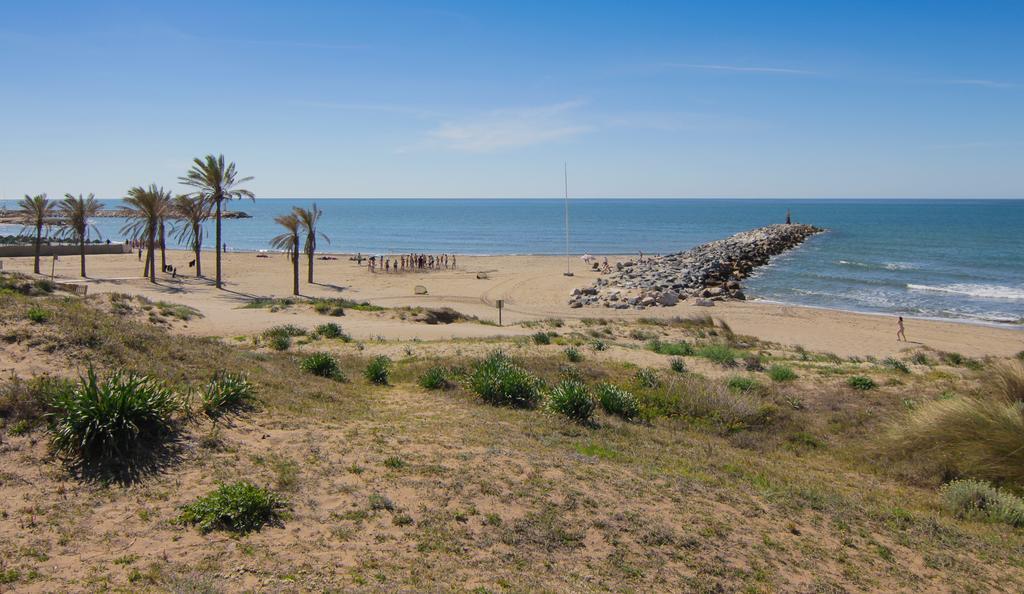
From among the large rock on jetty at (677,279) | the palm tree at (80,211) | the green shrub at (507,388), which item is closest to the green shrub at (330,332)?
the green shrub at (507,388)

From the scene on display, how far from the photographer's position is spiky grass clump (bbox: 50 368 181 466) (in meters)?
8.00

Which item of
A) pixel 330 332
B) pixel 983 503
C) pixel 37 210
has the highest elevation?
pixel 37 210

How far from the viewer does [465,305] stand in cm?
3775

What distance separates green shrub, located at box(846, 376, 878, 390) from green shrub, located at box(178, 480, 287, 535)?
48.2 feet

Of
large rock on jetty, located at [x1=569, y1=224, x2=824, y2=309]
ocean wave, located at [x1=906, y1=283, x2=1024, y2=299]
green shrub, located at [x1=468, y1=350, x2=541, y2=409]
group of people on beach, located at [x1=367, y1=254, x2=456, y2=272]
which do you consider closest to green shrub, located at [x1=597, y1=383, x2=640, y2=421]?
green shrub, located at [x1=468, y1=350, x2=541, y2=409]

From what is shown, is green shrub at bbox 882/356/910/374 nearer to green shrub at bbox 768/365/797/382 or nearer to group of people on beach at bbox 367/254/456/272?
green shrub at bbox 768/365/797/382

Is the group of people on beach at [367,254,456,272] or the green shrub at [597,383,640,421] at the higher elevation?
the group of people on beach at [367,254,456,272]

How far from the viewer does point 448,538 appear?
23.7 feet

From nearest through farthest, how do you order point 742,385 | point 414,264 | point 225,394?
1. point 225,394
2. point 742,385
3. point 414,264

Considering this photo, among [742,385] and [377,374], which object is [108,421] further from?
[742,385]

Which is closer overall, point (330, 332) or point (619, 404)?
point (619, 404)

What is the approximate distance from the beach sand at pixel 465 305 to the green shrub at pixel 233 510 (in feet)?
52.9

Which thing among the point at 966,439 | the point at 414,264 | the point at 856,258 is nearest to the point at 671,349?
the point at 966,439

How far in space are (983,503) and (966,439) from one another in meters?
1.85
